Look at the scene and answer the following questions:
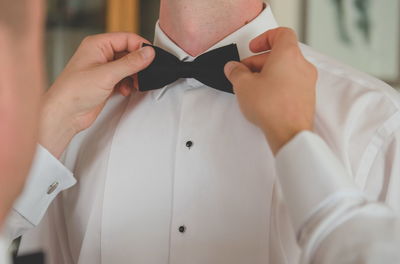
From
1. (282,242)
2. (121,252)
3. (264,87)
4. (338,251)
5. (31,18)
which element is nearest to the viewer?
(31,18)

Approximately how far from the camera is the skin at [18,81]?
346 mm

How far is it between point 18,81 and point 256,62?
1.99 ft

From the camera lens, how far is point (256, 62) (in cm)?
92

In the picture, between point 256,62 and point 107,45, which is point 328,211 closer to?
point 256,62

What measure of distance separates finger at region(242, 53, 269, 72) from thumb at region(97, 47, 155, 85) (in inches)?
6.6

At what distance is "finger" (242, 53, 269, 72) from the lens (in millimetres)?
908

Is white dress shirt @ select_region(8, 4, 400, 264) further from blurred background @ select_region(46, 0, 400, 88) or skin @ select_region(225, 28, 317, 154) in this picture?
blurred background @ select_region(46, 0, 400, 88)

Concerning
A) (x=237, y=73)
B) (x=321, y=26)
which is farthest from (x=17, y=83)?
(x=321, y=26)

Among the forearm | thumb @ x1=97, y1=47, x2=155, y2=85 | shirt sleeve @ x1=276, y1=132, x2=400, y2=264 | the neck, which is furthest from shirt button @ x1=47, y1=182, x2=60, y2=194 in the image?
the forearm

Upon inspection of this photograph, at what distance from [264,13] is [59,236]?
1.77 feet

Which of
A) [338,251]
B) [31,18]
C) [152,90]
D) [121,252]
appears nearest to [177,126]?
[152,90]

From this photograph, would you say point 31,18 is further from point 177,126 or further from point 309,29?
point 309,29

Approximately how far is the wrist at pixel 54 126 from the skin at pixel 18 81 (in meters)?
0.64

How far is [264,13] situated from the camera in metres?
1.07
